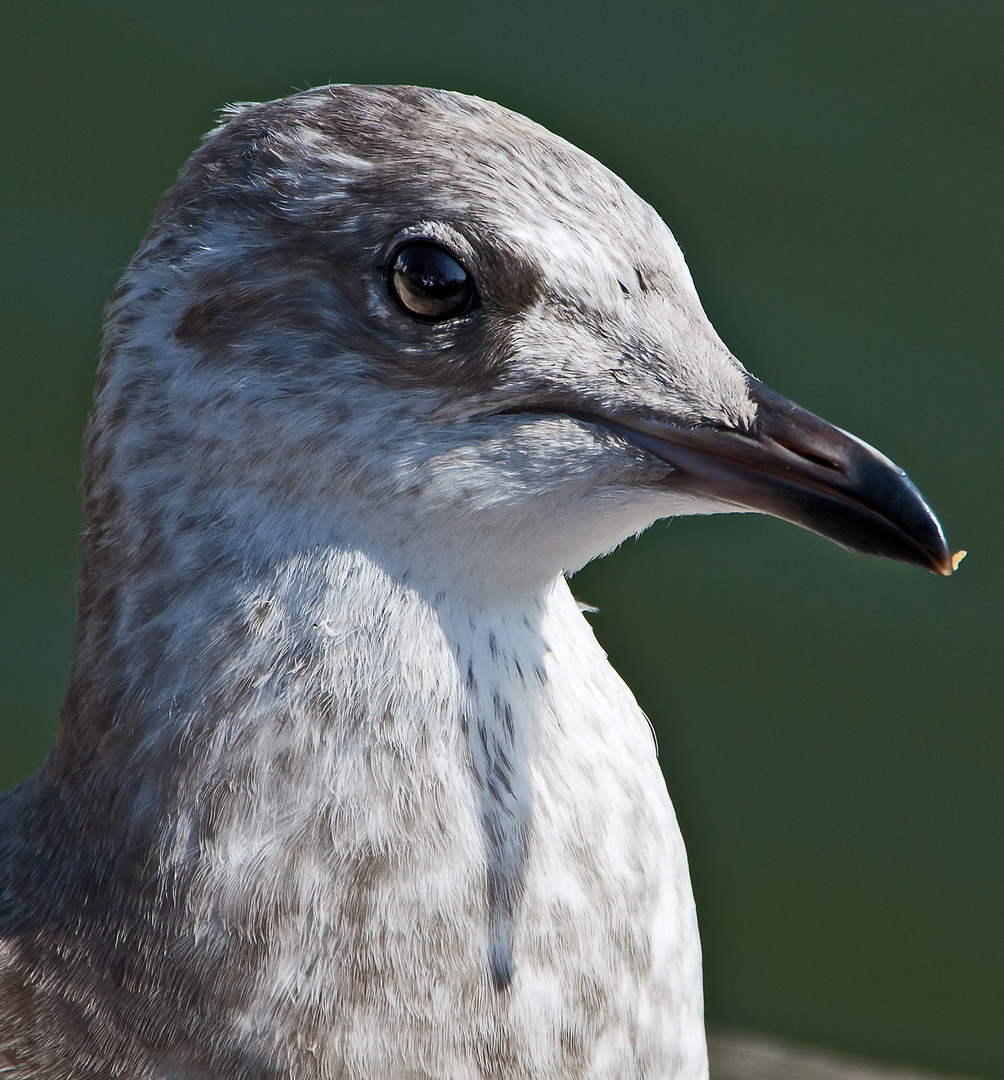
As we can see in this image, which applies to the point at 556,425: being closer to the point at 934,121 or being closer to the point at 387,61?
the point at 387,61

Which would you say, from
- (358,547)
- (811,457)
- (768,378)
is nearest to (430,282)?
(358,547)

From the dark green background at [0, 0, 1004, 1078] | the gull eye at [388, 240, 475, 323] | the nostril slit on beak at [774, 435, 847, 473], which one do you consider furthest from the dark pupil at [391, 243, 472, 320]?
the dark green background at [0, 0, 1004, 1078]

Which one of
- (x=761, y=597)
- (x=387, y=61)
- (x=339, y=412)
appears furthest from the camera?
(x=387, y=61)

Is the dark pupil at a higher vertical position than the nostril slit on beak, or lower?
higher

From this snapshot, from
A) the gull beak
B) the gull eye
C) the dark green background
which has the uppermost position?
the gull eye

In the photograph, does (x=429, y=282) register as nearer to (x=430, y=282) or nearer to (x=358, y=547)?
(x=430, y=282)

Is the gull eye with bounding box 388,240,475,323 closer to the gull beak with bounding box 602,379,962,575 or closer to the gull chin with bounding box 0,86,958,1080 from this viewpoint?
the gull chin with bounding box 0,86,958,1080

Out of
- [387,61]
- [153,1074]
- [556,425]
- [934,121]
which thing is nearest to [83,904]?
[153,1074]

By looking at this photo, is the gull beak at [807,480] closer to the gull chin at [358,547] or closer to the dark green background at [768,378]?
the gull chin at [358,547]
